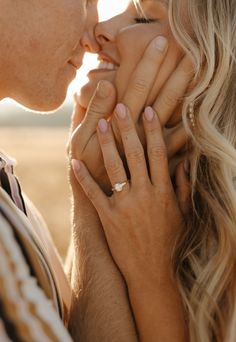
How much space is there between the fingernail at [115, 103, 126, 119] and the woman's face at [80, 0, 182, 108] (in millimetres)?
122

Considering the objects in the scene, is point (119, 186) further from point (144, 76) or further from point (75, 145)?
point (144, 76)

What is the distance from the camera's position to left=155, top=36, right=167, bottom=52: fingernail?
320 cm

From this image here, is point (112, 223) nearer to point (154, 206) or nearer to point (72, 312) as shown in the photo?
point (154, 206)

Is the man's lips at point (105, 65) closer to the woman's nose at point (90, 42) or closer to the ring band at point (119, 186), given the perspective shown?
the woman's nose at point (90, 42)

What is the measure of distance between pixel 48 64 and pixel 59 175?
58.4ft

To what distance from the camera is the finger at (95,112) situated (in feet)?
10.6

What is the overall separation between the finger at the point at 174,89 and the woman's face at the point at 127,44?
0.06 metres

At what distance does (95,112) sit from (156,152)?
14.4 inches

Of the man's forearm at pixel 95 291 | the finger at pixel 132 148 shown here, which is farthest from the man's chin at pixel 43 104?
the man's forearm at pixel 95 291

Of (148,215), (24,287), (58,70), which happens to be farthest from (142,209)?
(24,287)

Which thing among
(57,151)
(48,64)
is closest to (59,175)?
(57,151)

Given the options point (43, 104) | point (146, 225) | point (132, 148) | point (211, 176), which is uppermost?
point (43, 104)

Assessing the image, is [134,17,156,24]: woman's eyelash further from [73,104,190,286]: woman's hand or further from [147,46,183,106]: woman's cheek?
[73,104,190,286]: woman's hand

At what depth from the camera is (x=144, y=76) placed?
3.19 metres
